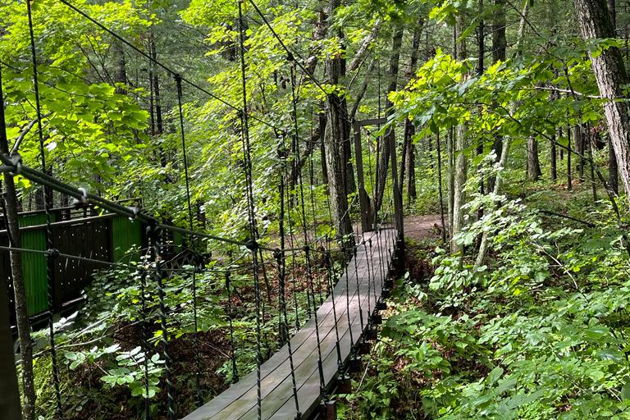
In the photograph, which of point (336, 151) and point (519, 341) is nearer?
point (519, 341)

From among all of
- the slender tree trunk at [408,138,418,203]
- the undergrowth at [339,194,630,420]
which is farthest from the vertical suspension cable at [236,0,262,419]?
the slender tree trunk at [408,138,418,203]

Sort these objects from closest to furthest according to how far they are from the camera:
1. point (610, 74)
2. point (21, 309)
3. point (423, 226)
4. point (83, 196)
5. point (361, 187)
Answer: point (83, 196) < point (21, 309) < point (610, 74) < point (361, 187) < point (423, 226)

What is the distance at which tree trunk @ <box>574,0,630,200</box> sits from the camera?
7.02 ft

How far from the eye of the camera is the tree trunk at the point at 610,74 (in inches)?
84.3

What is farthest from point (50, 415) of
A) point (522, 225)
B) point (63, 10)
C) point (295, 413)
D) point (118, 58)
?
point (118, 58)

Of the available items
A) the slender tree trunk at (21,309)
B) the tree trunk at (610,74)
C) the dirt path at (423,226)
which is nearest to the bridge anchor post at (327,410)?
the slender tree trunk at (21,309)

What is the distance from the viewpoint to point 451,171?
215 inches

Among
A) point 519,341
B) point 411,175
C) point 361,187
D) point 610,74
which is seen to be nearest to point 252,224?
point 519,341

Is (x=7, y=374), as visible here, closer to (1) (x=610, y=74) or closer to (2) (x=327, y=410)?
(2) (x=327, y=410)

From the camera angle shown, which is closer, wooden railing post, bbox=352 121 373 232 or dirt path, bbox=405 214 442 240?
wooden railing post, bbox=352 121 373 232

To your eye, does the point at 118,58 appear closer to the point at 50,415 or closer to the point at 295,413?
the point at 50,415

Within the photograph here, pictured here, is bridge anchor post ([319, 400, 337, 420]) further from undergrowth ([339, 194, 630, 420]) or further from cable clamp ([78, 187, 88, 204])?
cable clamp ([78, 187, 88, 204])

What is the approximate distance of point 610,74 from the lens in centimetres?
215

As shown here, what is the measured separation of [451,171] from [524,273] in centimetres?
290
